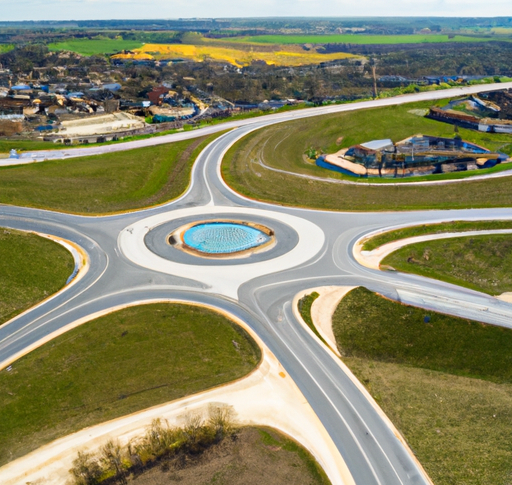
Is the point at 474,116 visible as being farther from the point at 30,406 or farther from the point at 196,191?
the point at 30,406

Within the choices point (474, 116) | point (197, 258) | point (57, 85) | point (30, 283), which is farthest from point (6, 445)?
point (57, 85)

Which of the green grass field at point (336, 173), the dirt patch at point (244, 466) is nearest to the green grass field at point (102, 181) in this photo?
the green grass field at point (336, 173)

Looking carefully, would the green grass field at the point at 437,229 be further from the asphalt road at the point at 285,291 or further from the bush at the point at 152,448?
the bush at the point at 152,448

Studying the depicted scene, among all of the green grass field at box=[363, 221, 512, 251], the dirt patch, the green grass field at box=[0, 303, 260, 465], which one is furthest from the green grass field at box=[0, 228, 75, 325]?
the green grass field at box=[363, 221, 512, 251]

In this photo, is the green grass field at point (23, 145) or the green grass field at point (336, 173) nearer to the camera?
the green grass field at point (336, 173)

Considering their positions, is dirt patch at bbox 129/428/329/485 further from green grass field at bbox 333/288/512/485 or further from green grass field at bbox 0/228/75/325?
green grass field at bbox 0/228/75/325
